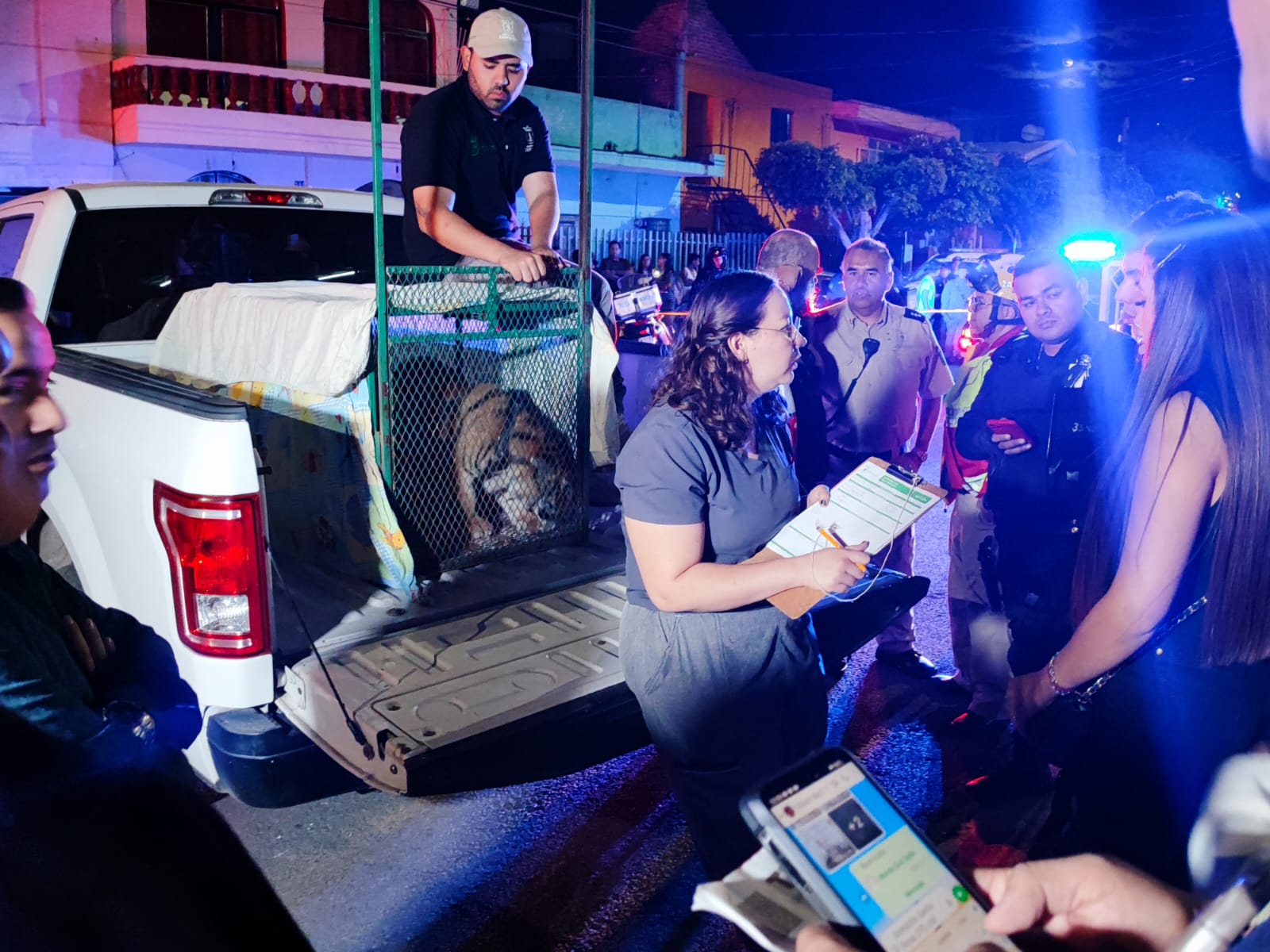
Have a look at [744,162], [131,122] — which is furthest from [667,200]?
[131,122]

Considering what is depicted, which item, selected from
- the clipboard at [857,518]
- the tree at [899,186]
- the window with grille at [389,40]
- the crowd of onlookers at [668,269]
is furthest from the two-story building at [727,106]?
the clipboard at [857,518]

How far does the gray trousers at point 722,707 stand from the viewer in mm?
2463

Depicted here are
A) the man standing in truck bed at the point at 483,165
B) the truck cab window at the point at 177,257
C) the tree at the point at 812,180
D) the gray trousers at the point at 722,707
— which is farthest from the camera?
the tree at the point at 812,180

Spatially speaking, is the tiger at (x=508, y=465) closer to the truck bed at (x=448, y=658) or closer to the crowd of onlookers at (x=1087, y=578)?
the truck bed at (x=448, y=658)

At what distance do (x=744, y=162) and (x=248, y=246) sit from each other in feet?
110

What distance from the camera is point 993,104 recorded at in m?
46.0

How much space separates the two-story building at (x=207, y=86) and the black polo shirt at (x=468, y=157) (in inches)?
588

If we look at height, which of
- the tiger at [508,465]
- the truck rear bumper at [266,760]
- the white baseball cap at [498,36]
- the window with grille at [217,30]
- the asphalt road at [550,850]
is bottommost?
the asphalt road at [550,850]

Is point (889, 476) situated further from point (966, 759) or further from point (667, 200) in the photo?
point (667, 200)

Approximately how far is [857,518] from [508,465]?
6.47 feet

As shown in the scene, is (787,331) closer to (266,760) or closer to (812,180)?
(266,760)

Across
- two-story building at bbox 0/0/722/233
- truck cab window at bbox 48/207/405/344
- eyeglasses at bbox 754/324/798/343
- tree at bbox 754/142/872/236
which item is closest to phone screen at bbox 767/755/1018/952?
eyeglasses at bbox 754/324/798/343

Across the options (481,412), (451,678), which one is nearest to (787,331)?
(451,678)

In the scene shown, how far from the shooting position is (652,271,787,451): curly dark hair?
2500 millimetres
